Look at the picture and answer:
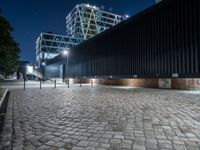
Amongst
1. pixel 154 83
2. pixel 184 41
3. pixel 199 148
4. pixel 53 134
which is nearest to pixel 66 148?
pixel 53 134

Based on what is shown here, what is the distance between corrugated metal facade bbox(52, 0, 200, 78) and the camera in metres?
8.88

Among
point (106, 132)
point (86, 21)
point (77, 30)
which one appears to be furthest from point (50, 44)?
point (106, 132)

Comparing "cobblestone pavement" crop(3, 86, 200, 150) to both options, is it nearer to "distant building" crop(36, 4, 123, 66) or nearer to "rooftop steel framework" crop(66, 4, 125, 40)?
"distant building" crop(36, 4, 123, 66)

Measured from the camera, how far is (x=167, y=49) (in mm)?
10125

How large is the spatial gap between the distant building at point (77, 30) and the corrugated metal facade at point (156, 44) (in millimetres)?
80631

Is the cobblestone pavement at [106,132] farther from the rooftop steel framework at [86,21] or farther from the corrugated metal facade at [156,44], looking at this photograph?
the rooftop steel framework at [86,21]

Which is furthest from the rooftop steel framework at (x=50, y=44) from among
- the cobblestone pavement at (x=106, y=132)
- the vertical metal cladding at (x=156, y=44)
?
the cobblestone pavement at (x=106, y=132)

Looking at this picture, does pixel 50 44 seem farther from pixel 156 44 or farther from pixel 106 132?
pixel 106 132

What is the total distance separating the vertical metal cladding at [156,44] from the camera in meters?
8.88

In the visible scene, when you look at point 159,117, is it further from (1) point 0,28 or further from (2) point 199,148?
(1) point 0,28

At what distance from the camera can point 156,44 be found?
10.9 metres

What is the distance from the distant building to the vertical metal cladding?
8055 centimetres

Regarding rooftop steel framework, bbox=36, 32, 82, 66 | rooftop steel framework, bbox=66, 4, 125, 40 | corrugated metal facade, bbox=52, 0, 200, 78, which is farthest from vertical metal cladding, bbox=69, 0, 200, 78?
rooftop steel framework, bbox=66, 4, 125, 40

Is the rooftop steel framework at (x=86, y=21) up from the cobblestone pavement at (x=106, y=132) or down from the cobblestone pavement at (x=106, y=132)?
up
